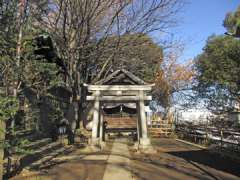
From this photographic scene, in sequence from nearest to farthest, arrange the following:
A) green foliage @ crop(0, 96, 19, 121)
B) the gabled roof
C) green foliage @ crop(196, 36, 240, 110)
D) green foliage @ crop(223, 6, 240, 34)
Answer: green foliage @ crop(0, 96, 19, 121) → the gabled roof → green foliage @ crop(196, 36, 240, 110) → green foliage @ crop(223, 6, 240, 34)

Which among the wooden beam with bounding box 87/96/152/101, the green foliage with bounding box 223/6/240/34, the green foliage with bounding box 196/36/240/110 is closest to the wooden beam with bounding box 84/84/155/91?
the wooden beam with bounding box 87/96/152/101

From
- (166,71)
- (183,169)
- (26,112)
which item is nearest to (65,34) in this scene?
(26,112)

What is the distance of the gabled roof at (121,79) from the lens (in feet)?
57.3

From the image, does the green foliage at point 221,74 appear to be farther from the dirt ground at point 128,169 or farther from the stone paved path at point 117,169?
the stone paved path at point 117,169

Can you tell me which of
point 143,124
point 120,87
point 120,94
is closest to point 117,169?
point 143,124

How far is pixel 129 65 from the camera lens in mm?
21422

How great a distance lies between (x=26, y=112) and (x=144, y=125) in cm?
734

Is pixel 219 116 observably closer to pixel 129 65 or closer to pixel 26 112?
pixel 129 65

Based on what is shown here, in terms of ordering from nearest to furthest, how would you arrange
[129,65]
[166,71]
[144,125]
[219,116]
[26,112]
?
[26,112] < [144,125] < [129,65] < [219,116] < [166,71]

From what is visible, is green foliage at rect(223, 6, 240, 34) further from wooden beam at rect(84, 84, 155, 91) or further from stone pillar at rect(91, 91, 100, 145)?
stone pillar at rect(91, 91, 100, 145)

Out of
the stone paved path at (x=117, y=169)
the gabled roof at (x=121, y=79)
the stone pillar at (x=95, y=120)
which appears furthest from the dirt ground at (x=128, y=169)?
the gabled roof at (x=121, y=79)

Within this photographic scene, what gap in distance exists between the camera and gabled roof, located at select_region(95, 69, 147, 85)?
57.3ft

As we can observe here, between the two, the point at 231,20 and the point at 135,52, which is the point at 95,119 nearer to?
the point at 135,52

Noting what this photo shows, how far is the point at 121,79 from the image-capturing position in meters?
18.3
